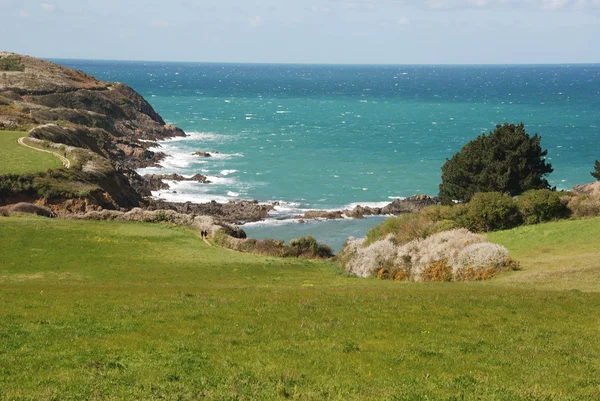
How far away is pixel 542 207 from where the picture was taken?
45.2 metres

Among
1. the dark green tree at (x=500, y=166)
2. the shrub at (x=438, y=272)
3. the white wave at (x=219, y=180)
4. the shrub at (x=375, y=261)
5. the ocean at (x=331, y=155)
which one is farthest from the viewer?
the white wave at (x=219, y=180)

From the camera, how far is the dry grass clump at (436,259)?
34.9 metres

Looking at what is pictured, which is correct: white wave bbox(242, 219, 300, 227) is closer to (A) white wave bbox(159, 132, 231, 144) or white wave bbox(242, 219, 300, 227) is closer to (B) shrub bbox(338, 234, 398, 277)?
(B) shrub bbox(338, 234, 398, 277)

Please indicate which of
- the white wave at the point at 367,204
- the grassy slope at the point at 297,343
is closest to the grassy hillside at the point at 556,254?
the grassy slope at the point at 297,343

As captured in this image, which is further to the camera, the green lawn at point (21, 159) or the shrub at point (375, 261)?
the green lawn at point (21, 159)

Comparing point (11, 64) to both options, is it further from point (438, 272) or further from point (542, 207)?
point (438, 272)

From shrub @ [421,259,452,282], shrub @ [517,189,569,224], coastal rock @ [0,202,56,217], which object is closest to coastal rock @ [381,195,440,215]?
shrub @ [517,189,569,224]

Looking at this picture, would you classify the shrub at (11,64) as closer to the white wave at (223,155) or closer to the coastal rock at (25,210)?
the white wave at (223,155)

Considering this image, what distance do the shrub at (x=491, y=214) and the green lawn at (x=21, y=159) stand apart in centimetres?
3849

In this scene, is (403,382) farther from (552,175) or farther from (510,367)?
(552,175)

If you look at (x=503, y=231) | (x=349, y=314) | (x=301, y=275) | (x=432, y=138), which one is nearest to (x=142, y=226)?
(x=301, y=275)

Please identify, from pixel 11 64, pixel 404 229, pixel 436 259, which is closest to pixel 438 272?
pixel 436 259

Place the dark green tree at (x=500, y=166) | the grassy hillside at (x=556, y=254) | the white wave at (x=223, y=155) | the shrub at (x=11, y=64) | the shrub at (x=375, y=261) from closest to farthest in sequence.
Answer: the grassy hillside at (x=556, y=254) < the shrub at (x=375, y=261) < the dark green tree at (x=500, y=166) < the white wave at (x=223, y=155) < the shrub at (x=11, y=64)

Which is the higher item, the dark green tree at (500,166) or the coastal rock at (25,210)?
the dark green tree at (500,166)
